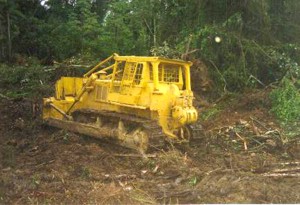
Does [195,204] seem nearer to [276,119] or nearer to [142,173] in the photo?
[142,173]

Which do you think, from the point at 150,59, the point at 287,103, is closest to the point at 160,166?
the point at 150,59

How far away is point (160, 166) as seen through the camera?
10.5 meters

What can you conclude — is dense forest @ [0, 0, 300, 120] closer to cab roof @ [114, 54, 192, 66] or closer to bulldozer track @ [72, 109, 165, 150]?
cab roof @ [114, 54, 192, 66]

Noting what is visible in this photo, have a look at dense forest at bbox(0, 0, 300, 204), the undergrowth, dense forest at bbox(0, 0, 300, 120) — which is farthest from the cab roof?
dense forest at bbox(0, 0, 300, 120)

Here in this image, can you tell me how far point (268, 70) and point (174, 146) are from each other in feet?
25.6

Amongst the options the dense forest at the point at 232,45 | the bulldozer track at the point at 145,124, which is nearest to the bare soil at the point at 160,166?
the bulldozer track at the point at 145,124

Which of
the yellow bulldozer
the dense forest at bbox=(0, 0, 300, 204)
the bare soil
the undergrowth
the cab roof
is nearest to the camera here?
the bare soil

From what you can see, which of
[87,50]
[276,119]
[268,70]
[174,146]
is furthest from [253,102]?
[87,50]

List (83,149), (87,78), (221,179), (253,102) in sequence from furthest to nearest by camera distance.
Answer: (253,102) → (87,78) → (83,149) → (221,179)

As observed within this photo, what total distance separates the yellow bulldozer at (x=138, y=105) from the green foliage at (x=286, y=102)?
3.76 metres

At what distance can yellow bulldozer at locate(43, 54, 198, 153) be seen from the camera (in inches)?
463

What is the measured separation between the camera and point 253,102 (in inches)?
648

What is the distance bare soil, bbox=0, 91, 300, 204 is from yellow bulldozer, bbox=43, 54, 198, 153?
1.19ft

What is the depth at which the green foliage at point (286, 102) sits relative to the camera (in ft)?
49.6
